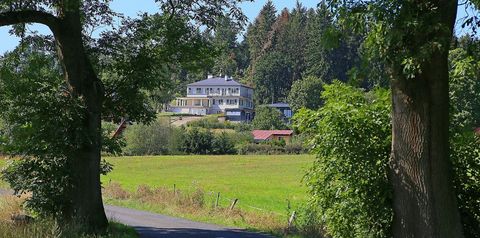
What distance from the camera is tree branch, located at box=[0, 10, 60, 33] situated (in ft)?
47.6

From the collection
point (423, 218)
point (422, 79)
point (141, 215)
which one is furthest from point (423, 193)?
point (141, 215)

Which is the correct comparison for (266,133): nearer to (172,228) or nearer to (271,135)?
(271,135)

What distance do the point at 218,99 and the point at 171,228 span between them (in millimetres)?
135573

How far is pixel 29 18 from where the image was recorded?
1507cm

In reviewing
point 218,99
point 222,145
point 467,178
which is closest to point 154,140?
point 222,145

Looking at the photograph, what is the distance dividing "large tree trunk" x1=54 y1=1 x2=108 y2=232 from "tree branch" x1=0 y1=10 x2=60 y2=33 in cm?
21

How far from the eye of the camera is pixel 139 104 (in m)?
18.2

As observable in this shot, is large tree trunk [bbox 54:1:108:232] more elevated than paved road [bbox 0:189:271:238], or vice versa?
large tree trunk [bbox 54:1:108:232]

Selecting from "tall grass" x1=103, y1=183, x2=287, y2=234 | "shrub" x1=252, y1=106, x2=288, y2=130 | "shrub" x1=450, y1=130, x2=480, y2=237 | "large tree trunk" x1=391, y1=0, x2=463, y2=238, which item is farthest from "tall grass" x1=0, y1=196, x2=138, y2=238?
"shrub" x1=252, y1=106, x2=288, y2=130

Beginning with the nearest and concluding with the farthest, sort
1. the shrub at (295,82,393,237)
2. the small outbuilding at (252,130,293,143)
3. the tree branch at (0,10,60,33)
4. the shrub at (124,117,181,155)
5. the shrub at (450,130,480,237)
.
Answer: the shrub at (295,82,393,237), the shrub at (450,130,480,237), the tree branch at (0,10,60,33), the shrub at (124,117,181,155), the small outbuilding at (252,130,293,143)

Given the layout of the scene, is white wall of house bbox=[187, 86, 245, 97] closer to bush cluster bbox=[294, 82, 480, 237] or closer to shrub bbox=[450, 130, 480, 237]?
bush cluster bbox=[294, 82, 480, 237]

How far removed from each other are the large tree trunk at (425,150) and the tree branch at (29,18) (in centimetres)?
985

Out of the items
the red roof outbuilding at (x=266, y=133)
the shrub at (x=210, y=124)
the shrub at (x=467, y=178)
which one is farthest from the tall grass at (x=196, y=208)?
the shrub at (x=210, y=124)

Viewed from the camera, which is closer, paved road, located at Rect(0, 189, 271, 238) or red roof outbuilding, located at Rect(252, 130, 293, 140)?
paved road, located at Rect(0, 189, 271, 238)
